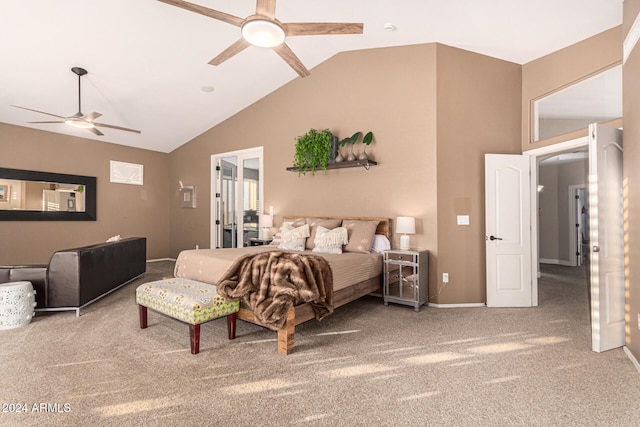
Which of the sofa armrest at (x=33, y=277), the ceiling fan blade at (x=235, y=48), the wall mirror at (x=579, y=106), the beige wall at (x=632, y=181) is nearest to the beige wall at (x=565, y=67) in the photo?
the wall mirror at (x=579, y=106)

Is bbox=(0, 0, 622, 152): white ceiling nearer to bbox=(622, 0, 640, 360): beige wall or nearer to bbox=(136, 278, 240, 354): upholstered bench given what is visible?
bbox=(622, 0, 640, 360): beige wall

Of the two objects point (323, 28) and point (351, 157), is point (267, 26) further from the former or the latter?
point (351, 157)

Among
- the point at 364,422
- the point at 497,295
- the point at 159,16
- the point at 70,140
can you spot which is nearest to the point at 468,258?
the point at 497,295

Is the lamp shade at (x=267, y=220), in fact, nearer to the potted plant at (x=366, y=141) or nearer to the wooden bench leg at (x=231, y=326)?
the potted plant at (x=366, y=141)

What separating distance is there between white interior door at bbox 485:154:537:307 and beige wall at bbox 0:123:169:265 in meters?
7.28

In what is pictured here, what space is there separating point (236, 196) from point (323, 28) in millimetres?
4838

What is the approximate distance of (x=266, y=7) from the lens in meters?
2.46

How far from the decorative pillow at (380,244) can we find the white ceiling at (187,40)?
2722 millimetres

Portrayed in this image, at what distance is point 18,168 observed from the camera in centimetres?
596

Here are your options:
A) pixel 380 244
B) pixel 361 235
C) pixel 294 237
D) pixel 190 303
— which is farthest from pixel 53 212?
pixel 380 244

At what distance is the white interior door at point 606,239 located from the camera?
2842 mm

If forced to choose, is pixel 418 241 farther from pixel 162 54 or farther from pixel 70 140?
pixel 70 140

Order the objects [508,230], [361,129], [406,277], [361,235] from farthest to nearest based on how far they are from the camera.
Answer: [361,129] < [361,235] < [406,277] < [508,230]

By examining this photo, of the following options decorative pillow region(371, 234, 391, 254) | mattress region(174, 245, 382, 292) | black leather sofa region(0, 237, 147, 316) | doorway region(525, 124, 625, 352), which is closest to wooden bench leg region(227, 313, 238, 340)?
mattress region(174, 245, 382, 292)
